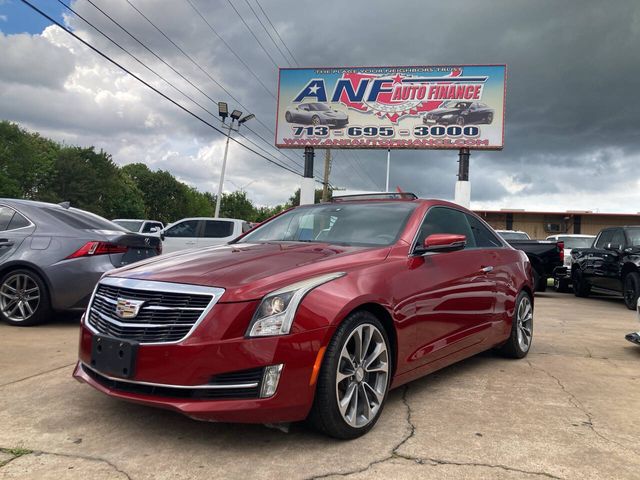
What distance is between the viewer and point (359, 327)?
118 inches

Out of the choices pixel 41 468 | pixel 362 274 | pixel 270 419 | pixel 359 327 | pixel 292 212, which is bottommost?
pixel 41 468

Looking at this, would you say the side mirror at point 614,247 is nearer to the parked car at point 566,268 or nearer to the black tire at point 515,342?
the parked car at point 566,268

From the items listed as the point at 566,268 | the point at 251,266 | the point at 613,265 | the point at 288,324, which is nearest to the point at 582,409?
the point at 288,324

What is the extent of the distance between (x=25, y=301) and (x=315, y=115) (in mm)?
17964

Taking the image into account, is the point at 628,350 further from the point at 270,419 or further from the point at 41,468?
the point at 41,468

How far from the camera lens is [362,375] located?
121 inches

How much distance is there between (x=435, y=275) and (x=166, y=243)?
10.7 m

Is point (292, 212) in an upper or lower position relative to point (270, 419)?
upper

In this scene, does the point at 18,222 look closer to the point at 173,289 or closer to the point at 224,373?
the point at 173,289

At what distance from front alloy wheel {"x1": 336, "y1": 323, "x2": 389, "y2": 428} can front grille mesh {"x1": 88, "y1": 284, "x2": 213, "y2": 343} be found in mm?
848

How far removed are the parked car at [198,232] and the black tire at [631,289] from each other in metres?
8.73

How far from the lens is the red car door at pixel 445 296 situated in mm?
3488

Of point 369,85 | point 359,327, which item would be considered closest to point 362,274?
point 359,327

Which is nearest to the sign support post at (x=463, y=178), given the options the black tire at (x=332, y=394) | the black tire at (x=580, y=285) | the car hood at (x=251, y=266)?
the black tire at (x=580, y=285)
